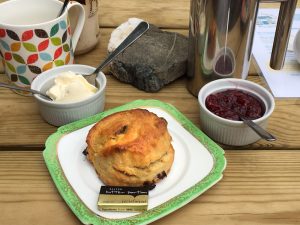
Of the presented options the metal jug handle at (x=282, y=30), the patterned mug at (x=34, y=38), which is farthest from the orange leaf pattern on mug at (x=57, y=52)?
the metal jug handle at (x=282, y=30)

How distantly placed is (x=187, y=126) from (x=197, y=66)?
0.15 meters

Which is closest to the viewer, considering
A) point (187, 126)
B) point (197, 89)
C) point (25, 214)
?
point (25, 214)

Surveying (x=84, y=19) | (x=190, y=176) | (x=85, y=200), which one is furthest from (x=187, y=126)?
(x=84, y=19)

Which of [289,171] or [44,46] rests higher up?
[44,46]

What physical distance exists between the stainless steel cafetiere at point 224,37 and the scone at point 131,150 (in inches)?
7.9

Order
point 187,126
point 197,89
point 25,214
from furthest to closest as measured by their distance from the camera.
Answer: point 197,89 < point 187,126 < point 25,214

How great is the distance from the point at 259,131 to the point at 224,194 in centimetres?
12

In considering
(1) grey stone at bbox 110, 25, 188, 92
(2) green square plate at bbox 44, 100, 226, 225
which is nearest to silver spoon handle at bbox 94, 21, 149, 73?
(1) grey stone at bbox 110, 25, 188, 92

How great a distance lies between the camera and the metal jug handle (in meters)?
0.75

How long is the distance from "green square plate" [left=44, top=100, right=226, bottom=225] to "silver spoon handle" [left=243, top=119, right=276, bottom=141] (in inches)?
2.6

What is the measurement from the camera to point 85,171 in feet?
2.07

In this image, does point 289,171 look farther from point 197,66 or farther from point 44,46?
point 44,46

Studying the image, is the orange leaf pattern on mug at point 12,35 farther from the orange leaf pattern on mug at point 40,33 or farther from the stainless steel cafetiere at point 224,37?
the stainless steel cafetiere at point 224,37

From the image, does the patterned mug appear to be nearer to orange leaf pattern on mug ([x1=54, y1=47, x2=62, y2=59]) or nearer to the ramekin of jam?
orange leaf pattern on mug ([x1=54, y1=47, x2=62, y2=59])
